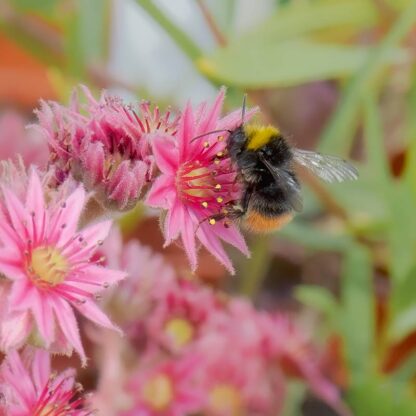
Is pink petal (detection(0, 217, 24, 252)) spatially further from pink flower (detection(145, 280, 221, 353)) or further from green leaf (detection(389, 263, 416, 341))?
green leaf (detection(389, 263, 416, 341))

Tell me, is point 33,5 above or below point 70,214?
above

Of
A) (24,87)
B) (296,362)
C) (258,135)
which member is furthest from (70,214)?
(24,87)

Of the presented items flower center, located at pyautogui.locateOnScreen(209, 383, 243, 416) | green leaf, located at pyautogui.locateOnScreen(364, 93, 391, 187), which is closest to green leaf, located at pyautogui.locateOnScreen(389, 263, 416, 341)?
green leaf, located at pyautogui.locateOnScreen(364, 93, 391, 187)

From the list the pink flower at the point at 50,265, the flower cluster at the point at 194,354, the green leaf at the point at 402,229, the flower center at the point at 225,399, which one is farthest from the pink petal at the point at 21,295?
the green leaf at the point at 402,229

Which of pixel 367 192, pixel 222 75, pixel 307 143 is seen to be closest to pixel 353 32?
pixel 307 143

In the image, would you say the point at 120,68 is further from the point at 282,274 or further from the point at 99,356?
the point at 99,356

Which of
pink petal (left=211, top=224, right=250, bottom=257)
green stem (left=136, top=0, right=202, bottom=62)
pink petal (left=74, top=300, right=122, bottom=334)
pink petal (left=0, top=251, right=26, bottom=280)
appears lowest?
pink petal (left=74, top=300, right=122, bottom=334)

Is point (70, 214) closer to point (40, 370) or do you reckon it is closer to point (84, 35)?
point (40, 370)
